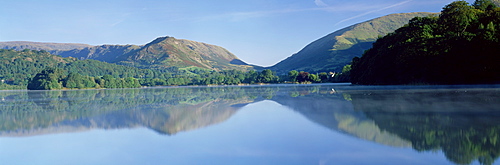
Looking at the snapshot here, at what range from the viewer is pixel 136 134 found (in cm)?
1109

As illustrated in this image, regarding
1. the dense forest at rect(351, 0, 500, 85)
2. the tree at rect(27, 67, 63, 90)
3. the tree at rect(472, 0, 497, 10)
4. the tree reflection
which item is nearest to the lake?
the tree reflection

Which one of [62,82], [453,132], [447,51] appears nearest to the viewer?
[453,132]

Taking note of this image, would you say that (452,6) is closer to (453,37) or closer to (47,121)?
(453,37)

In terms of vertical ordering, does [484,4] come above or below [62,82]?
above

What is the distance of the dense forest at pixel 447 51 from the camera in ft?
148

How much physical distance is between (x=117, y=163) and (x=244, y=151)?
271 centimetres

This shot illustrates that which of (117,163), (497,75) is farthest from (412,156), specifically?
(497,75)

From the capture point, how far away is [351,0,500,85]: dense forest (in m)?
45.0

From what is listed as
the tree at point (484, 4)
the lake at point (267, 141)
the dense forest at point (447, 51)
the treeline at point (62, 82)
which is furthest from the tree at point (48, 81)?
A: the lake at point (267, 141)

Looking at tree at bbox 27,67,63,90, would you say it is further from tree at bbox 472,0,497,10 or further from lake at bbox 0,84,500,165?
lake at bbox 0,84,500,165

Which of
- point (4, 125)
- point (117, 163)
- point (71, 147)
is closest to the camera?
point (117, 163)

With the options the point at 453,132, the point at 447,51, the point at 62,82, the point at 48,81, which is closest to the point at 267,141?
the point at 453,132

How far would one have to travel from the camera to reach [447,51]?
159 ft

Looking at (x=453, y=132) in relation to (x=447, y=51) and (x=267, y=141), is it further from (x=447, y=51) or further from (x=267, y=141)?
(x=447, y=51)
